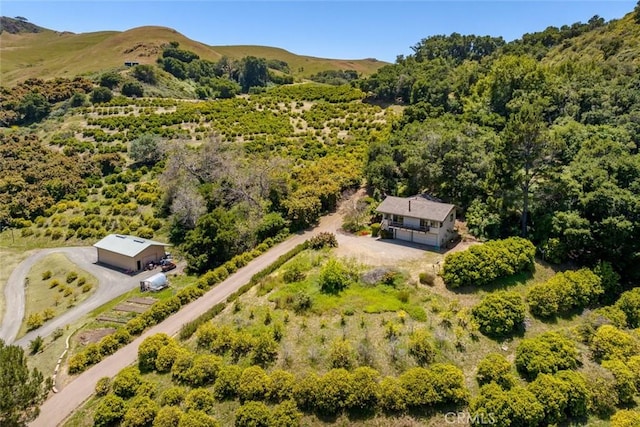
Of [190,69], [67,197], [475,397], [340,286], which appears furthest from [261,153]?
[190,69]

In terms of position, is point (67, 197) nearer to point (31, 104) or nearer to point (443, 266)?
point (31, 104)

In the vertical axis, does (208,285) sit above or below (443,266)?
below

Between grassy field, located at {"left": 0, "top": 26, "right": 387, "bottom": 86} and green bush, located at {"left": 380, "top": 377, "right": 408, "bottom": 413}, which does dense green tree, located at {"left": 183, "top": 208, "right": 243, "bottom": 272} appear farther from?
grassy field, located at {"left": 0, "top": 26, "right": 387, "bottom": 86}

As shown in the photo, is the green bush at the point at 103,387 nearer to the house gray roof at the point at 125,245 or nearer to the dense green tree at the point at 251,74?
the house gray roof at the point at 125,245

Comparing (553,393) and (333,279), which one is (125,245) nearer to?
(333,279)

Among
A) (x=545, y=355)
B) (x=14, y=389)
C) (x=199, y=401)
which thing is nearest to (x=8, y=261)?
(x=14, y=389)

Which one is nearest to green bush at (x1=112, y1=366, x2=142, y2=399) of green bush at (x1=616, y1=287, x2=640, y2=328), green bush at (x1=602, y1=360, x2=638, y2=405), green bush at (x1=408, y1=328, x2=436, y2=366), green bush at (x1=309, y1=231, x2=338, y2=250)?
green bush at (x1=408, y1=328, x2=436, y2=366)
